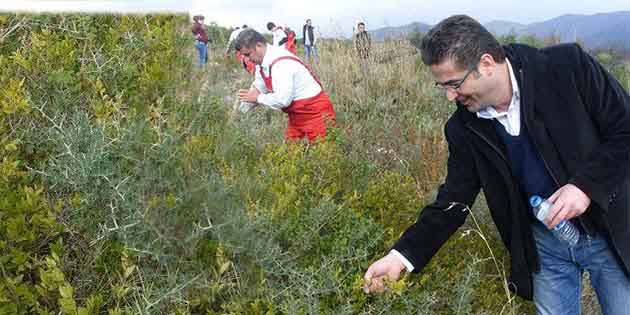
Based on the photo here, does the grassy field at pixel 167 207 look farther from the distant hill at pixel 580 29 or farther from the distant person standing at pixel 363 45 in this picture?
the distant hill at pixel 580 29

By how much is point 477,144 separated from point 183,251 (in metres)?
1.28

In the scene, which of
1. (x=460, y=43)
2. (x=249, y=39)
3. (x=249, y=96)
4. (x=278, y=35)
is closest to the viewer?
(x=460, y=43)

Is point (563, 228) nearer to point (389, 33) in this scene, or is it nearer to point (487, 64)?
point (487, 64)

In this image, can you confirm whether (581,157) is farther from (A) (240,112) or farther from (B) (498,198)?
(A) (240,112)

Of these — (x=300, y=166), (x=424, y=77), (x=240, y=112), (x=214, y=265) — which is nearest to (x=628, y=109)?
(x=300, y=166)

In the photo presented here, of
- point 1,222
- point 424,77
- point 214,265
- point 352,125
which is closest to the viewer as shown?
point 1,222

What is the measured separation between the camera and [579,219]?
236 cm

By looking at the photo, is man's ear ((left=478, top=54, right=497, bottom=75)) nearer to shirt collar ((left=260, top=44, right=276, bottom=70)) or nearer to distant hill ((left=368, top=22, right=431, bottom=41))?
shirt collar ((left=260, top=44, right=276, bottom=70))

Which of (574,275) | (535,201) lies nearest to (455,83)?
(535,201)

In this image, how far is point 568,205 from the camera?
2139mm

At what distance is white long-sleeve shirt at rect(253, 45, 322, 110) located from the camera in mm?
5078

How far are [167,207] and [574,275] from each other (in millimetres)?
1758

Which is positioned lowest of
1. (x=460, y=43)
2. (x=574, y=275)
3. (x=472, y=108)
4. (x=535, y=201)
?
(x=574, y=275)

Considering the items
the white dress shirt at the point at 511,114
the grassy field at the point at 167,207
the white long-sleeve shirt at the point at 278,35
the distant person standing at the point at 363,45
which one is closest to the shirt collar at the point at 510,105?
the white dress shirt at the point at 511,114
